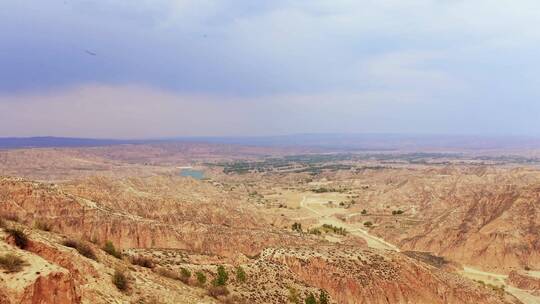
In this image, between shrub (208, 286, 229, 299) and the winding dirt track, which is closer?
shrub (208, 286, 229, 299)

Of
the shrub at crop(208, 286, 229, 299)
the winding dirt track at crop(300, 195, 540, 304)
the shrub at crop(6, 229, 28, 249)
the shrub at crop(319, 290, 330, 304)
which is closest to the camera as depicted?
the shrub at crop(6, 229, 28, 249)

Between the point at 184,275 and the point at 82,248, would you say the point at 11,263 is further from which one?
the point at 184,275

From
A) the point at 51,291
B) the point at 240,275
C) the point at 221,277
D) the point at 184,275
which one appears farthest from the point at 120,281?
the point at 240,275

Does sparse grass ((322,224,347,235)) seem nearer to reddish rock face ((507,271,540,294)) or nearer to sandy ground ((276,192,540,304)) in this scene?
sandy ground ((276,192,540,304))

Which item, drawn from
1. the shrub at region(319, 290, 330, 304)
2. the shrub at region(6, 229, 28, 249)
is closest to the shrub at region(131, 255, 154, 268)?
the shrub at region(6, 229, 28, 249)

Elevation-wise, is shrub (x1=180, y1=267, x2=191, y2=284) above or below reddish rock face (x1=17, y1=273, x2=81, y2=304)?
below

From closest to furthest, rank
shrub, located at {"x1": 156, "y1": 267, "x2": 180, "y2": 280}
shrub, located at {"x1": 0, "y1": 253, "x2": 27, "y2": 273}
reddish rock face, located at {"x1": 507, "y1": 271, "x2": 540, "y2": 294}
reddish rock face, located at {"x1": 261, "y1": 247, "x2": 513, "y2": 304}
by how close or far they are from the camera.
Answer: shrub, located at {"x1": 0, "y1": 253, "x2": 27, "y2": 273}, shrub, located at {"x1": 156, "y1": 267, "x2": 180, "y2": 280}, reddish rock face, located at {"x1": 261, "y1": 247, "x2": 513, "y2": 304}, reddish rock face, located at {"x1": 507, "y1": 271, "x2": 540, "y2": 294}
